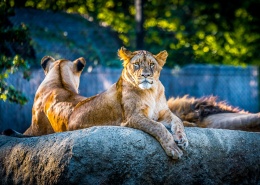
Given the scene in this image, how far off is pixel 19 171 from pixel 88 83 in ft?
22.1

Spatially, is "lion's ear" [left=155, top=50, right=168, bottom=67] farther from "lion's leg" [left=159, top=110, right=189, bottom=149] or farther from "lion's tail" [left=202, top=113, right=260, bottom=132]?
"lion's tail" [left=202, top=113, right=260, bottom=132]

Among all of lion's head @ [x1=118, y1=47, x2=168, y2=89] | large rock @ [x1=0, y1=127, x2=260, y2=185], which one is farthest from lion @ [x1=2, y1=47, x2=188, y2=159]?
large rock @ [x1=0, y1=127, x2=260, y2=185]

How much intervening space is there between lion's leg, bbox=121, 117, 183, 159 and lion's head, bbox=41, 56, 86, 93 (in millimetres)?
1918

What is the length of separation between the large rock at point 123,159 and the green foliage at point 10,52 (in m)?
2.46

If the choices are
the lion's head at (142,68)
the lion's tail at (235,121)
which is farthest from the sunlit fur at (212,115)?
the lion's head at (142,68)

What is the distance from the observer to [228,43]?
61.4 ft

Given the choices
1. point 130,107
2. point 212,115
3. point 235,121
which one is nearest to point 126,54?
point 130,107

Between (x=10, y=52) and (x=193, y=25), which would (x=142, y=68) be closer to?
(x=10, y=52)

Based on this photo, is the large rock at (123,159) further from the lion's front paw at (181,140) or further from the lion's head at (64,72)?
the lion's head at (64,72)

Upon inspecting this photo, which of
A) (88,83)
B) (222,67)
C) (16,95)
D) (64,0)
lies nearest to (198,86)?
(222,67)

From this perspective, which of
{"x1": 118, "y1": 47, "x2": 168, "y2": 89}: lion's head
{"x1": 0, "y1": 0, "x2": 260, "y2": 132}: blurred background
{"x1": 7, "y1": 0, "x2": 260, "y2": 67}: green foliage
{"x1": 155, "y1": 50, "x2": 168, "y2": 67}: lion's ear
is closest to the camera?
{"x1": 118, "y1": 47, "x2": 168, "y2": 89}: lion's head

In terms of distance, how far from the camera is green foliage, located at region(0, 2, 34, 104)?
8484 mm

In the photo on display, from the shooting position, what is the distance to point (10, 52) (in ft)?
33.5

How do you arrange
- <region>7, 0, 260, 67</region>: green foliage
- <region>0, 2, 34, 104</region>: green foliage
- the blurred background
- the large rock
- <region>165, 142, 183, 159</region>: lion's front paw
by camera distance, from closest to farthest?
the large rock
<region>165, 142, 183, 159</region>: lion's front paw
<region>0, 2, 34, 104</region>: green foliage
the blurred background
<region>7, 0, 260, 67</region>: green foliage
